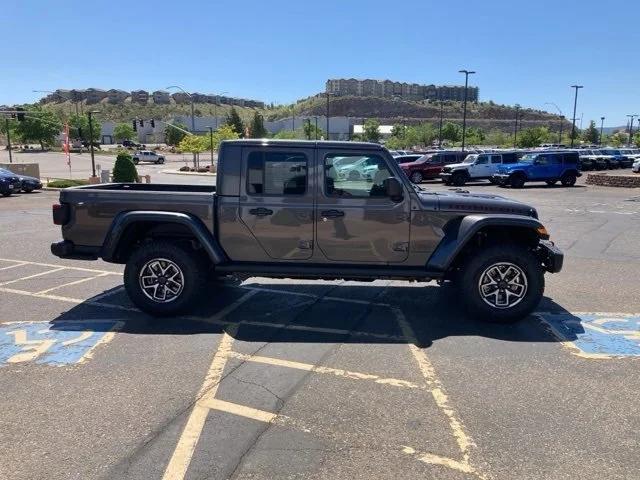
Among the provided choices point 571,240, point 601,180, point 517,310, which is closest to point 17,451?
point 517,310

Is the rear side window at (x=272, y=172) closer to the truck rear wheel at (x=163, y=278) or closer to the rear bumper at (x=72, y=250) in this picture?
the truck rear wheel at (x=163, y=278)

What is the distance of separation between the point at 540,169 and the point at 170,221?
84.6ft

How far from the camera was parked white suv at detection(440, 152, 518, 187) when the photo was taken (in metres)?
28.2

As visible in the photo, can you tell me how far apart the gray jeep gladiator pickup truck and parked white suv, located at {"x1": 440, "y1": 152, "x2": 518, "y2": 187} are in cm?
2345

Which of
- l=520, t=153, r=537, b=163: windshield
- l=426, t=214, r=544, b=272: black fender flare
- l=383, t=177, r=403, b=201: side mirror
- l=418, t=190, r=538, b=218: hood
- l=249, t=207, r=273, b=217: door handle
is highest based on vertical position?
l=520, t=153, r=537, b=163: windshield

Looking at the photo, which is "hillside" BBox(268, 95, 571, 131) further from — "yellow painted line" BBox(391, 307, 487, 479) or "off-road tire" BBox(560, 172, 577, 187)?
"yellow painted line" BBox(391, 307, 487, 479)

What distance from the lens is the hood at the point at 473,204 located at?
5.48 m

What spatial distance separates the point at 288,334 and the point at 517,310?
8.19ft

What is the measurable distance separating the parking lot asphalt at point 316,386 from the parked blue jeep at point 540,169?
69.2 feet

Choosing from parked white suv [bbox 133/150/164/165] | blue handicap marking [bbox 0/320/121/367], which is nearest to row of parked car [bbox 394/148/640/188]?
blue handicap marking [bbox 0/320/121/367]

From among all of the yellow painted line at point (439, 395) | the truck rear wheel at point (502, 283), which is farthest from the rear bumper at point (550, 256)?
the yellow painted line at point (439, 395)

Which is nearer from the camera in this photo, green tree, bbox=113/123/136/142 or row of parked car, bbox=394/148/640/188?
row of parked car, bbox=394/148/640/188

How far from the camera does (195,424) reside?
3.51 metres

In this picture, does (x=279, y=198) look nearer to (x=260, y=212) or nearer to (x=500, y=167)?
(x=260, y=212)
